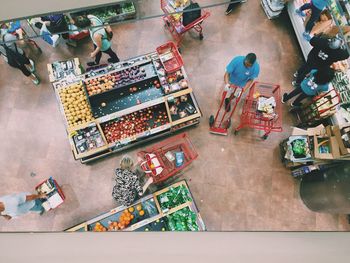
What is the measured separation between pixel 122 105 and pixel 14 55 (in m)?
2.22

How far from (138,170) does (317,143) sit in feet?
10.8

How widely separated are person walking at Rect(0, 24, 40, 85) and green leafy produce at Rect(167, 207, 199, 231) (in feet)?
13.5

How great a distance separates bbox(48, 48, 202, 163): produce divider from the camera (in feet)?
20.5

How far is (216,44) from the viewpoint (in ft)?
25.6

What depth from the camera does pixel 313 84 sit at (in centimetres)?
649

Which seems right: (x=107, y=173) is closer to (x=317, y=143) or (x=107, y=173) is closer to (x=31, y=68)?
(x=31, y=68)

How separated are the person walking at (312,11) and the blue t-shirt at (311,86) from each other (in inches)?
41.2

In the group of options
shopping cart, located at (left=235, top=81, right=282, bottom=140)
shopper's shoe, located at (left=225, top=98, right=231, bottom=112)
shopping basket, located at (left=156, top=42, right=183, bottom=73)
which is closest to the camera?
shopping cart, located at (left=235, top=81, right=282, bottom=140)

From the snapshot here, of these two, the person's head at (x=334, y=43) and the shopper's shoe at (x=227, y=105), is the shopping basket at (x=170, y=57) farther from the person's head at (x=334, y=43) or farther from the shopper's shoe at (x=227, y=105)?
the person's head at (x=334, y=43)

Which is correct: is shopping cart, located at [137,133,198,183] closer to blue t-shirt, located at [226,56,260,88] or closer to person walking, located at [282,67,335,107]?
blue t-shirt, located at [226,56,260,88]

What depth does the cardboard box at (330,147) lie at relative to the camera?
5.84 m

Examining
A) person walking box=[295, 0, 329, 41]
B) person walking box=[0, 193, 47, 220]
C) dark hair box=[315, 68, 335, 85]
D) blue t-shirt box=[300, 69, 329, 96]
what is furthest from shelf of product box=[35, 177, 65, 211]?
person walking box=[295, 0, 329, 41]

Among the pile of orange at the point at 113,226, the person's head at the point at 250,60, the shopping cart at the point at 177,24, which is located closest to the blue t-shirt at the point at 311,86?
the person's head at the point at 250,60

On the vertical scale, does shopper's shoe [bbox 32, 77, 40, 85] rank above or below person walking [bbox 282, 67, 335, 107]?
above
